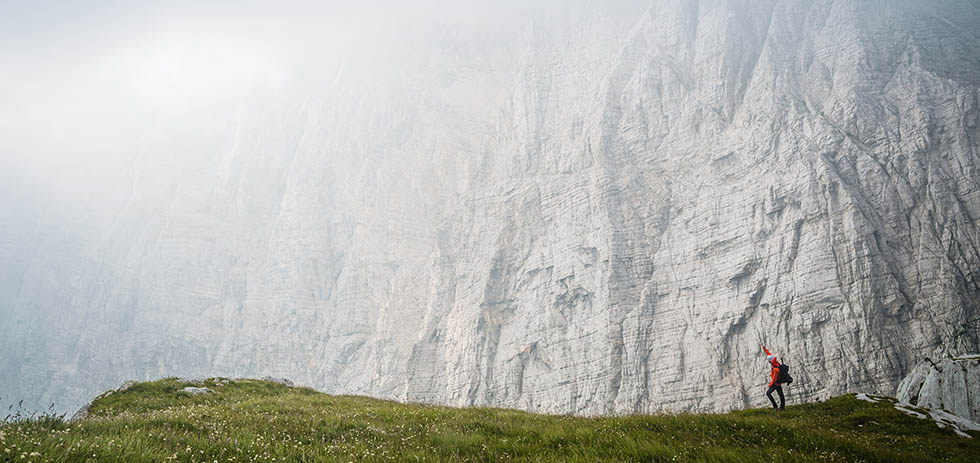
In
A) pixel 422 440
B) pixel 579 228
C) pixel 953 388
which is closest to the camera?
pixel 422 440

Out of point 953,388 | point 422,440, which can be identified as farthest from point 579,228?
point 422,440

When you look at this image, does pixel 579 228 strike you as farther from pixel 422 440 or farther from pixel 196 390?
pixel 422 440

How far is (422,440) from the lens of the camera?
9.77 meters

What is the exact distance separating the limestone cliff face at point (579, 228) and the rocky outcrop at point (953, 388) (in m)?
19.2

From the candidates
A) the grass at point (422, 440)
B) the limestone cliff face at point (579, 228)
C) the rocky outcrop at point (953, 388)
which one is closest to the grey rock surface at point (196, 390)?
the grass at point (422, 440)

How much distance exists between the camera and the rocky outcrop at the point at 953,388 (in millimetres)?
21844

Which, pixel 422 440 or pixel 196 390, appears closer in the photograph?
pixel 422 440

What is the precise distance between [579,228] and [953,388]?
137 feet

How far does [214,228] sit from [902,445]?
101 meters

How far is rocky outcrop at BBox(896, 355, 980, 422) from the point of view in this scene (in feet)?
71.7

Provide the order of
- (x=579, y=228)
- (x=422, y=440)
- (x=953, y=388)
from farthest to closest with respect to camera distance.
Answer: (x=579, y=228), (x=953, y=388), (x=422, y=440)

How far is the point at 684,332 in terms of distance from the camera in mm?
51094

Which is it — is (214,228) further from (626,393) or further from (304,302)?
(626,393)

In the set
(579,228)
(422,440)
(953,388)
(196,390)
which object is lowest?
(953,388)
